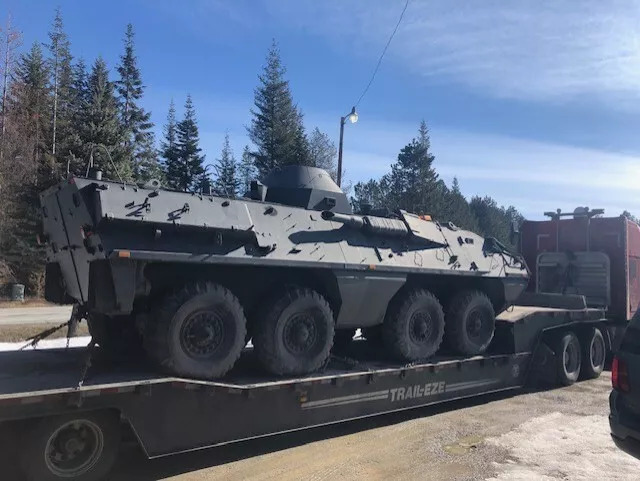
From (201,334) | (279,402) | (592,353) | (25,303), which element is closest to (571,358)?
(592,353)

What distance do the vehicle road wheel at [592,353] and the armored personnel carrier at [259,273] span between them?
315 centimetres

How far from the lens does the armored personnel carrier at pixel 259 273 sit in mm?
6211

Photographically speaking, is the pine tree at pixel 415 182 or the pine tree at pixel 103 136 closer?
the pine tree at pixel 103 136

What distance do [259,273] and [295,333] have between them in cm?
87

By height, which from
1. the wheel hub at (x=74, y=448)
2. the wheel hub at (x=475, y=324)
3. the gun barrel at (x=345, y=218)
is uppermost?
the gun barrel at (x=345, y=218)

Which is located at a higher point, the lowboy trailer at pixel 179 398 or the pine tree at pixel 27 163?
the pine tree at pixel 27 163

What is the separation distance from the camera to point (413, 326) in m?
8.81

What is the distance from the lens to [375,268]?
8.05 m

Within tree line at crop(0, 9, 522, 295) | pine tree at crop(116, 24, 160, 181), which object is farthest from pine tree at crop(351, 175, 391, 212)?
pine tree at crop(116, 24, 160, 181)

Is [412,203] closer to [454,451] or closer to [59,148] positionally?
[59,148]

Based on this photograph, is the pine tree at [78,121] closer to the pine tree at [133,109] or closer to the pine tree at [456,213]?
the pine tree at [133,109]

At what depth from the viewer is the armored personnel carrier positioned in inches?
245

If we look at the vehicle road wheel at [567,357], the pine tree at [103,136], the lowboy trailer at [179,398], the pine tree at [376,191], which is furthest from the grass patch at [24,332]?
the pine tree at [376,191]

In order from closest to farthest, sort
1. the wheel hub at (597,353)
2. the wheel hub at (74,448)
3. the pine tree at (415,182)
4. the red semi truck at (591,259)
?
the wheel hub at (74,448) < the wheel hub at (597,353) < the red semi truck at (591,259) < the pine tree at (415,182)
